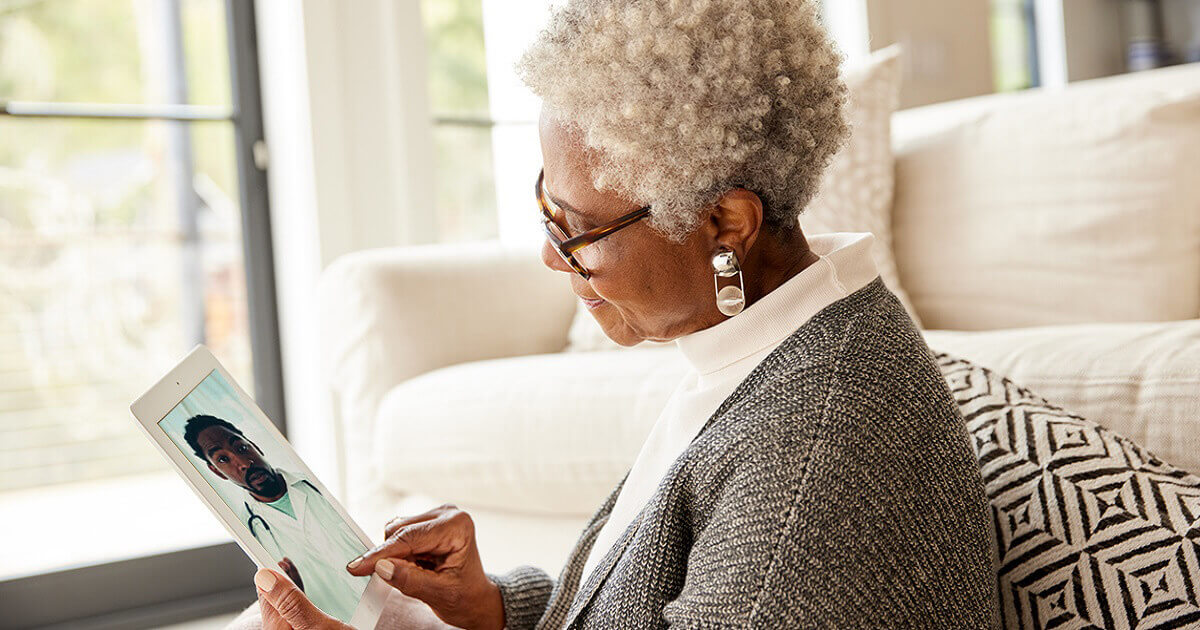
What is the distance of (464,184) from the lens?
295cm

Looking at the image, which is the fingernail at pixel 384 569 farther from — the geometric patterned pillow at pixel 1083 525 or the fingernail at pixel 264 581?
the geometric patterned pillow at pixel 1083 525

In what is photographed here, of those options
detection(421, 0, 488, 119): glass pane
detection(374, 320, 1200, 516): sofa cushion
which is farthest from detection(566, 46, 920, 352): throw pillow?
detection(421, 0, 488, 119): glass pane

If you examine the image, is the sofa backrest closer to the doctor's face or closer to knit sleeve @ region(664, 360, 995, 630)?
knit sleeve @ region(664, 360, 995, 630)

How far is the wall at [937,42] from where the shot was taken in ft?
11.7

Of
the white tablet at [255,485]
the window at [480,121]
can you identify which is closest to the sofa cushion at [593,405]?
the white tablet at [255,485]

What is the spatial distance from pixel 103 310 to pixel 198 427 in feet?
5.89

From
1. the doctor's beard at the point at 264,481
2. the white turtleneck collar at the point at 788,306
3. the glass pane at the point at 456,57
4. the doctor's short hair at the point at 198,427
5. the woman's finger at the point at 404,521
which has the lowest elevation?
the woman's finger at the point at 404,521

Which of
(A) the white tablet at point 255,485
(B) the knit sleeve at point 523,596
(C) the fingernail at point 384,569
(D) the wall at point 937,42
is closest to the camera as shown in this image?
(A) the white tablet at point 255,485

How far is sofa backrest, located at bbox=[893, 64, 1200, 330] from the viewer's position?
160 centimetres

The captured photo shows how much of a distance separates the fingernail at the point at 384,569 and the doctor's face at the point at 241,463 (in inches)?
4.2

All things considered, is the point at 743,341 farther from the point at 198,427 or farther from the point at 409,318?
the point at 409,318

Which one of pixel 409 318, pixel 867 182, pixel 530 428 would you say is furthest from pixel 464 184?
pixel 530 428

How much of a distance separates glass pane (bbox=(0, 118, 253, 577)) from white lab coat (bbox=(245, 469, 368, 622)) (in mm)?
1714

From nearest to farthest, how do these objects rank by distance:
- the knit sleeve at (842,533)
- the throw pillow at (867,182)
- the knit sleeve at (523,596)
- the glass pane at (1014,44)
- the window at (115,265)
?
the knit sleeve at (842,533) → the knit sleeve at (523,596) → the throw pillow at (867,182) → the window at (115,265) → the glass pane at (1014,44)
